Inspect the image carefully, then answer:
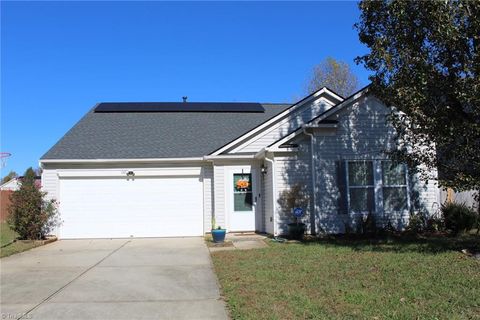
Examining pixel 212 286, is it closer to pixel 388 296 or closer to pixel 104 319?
pixel 104 319

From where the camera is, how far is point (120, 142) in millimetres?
17578

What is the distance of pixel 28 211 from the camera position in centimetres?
1475

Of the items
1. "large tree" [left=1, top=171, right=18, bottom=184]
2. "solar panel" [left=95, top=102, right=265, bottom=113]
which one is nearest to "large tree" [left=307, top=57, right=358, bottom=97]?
"solar panel" [left=95, top=102, right=265, bottom=113]

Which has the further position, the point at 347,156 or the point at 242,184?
the point at 242,184

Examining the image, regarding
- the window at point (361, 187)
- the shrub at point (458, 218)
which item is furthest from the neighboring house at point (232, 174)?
the shrub at point (458, 218)

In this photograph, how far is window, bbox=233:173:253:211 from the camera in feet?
52.7

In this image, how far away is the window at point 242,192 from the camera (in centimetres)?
1606

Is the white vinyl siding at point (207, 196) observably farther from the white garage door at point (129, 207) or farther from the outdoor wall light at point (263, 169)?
the outdoor wall light at point (263, 169)

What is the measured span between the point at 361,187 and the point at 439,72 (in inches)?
205

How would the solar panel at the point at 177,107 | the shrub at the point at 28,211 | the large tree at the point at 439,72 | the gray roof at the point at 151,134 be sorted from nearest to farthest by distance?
the large tree at the point at 439,72, the shrub at the point at 28,211, the gray roof at the point at 151,134, the solar panel at the point at 177,107

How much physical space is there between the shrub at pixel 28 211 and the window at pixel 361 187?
1004 cm

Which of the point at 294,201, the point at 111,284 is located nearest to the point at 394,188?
the point at 294,201

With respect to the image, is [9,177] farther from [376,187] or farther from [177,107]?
[376,187]

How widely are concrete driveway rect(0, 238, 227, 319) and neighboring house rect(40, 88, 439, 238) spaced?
338cm
